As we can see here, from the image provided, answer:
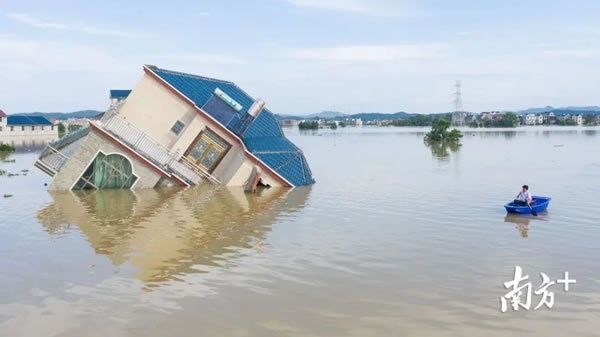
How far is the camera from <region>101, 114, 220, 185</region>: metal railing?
39.0 meters

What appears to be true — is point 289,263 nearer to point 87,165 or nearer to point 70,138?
point 87,165

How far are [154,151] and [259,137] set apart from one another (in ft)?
29.4

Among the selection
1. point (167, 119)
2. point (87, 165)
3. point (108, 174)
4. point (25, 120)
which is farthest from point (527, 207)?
point (25, 120)

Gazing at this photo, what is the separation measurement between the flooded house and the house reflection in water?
4.30ft

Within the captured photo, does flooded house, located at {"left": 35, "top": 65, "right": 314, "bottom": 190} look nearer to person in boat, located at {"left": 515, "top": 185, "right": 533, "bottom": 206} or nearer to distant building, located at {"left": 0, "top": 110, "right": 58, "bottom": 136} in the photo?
person in boat, located at {"left": 515, "top": 185, "right": 533, "bottom": 206}

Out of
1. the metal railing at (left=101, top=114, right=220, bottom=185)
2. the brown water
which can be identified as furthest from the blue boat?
the metal railing at (left=101, top=114, right=220, bottom=185)

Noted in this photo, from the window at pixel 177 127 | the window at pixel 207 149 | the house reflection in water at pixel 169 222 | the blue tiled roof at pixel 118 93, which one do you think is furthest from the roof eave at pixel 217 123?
the blue tiled roof at pixel 118 93

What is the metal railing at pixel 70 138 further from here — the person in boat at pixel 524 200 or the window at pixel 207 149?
the person in boat at pixel 524 200

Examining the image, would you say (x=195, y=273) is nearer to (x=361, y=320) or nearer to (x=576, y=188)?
(x=361, y=320)

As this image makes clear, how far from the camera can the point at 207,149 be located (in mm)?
41219

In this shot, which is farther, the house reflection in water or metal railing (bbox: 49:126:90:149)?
metal railing (bbox: 49:126:90:149)

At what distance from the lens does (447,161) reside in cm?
6381

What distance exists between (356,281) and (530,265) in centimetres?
645

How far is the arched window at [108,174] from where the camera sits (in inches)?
1517
